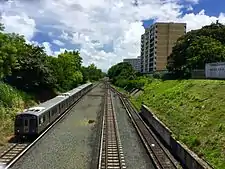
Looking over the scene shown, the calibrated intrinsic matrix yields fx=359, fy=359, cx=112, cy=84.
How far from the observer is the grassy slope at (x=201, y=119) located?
19.0 meters

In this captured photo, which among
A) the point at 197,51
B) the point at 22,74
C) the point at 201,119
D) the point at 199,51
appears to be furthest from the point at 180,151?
the point at 197,51

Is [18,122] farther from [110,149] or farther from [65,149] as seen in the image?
[110,149]

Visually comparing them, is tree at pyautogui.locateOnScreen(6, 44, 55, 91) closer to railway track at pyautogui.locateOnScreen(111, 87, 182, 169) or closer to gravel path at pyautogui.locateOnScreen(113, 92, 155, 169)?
gravel path at pyautogui.locateOnScreen(113, 92, 155, 169)

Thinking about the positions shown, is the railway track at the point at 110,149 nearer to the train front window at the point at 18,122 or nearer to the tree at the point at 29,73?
the train front window at the point at 18,122

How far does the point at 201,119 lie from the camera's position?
25078mm

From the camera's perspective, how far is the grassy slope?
19.0 meters

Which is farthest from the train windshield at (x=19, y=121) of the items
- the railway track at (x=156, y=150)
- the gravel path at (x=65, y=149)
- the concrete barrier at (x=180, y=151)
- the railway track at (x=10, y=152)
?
the concrete barrier at (x=180, y=151)

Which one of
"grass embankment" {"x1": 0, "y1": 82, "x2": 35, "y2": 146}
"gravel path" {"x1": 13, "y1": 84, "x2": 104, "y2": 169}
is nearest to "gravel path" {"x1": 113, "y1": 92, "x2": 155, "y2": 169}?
"gravel path" {"x1": 13, "y1": 84, "x2": 104, "y2": 169}

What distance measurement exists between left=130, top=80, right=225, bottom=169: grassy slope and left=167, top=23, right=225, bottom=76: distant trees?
2266cm

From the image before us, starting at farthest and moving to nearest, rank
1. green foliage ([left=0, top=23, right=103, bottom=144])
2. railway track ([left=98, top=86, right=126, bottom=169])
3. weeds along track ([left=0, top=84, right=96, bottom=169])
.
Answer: green foliage ([left=0, top=23, right=103, bottom=144]) < railway track ([left=98, top=86, right=126, bottom=169]) < weeds along track ([left=0, top=84, right=96, bottom=169])

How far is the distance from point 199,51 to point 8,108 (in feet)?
128

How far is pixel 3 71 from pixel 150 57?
428 ft

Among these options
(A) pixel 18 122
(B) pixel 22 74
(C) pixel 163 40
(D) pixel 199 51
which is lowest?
(A) pixel 18 122

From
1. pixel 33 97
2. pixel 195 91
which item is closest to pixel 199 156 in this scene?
pixel 195 91
